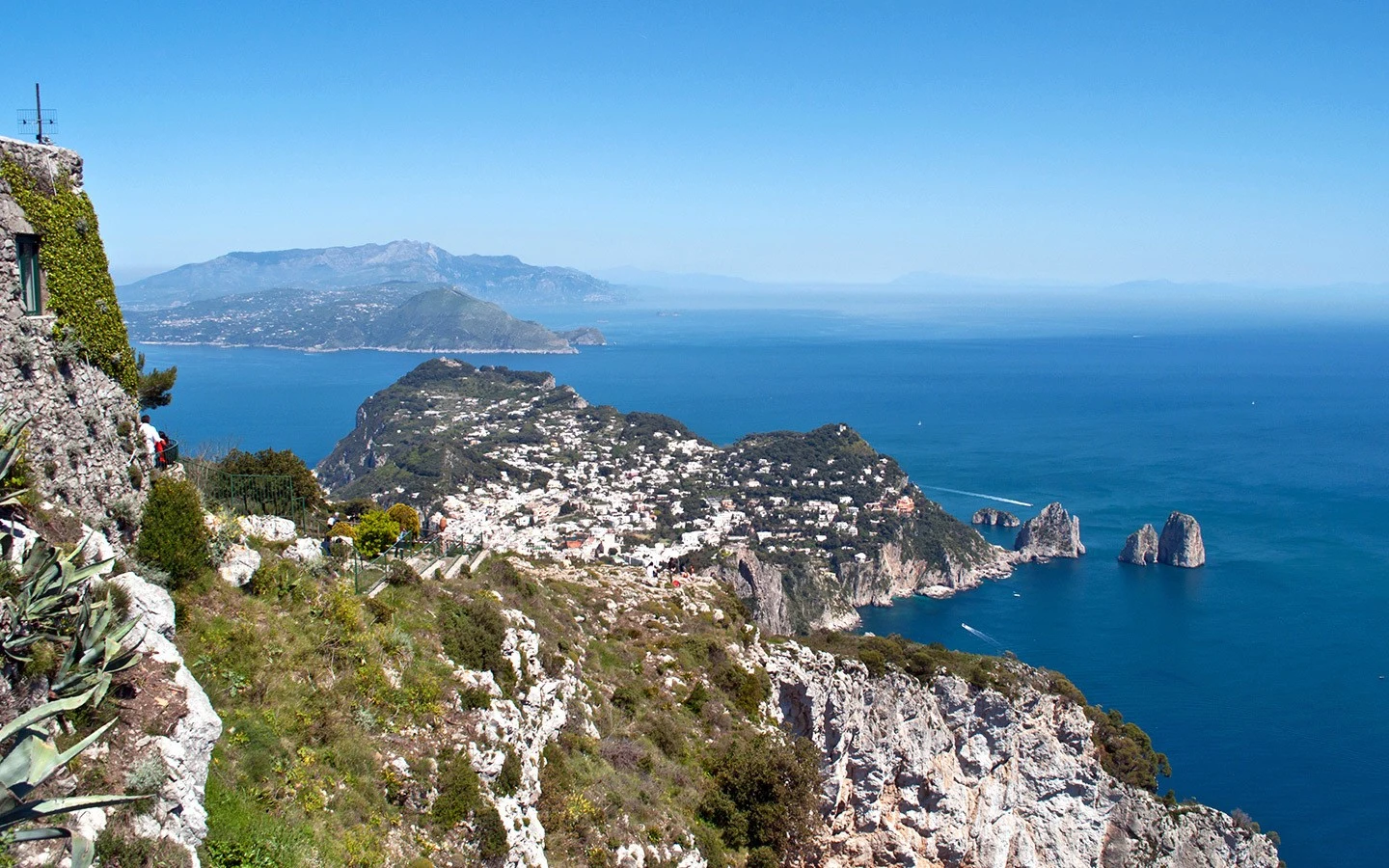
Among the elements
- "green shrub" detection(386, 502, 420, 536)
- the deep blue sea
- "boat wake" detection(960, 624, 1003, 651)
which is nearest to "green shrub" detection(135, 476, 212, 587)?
"green shrub" detection(386, 502, 420, 536)

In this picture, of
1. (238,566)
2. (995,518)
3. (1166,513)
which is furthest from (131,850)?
(1166,513)

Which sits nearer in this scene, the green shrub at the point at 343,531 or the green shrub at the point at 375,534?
the green shrub at the point at 375,534

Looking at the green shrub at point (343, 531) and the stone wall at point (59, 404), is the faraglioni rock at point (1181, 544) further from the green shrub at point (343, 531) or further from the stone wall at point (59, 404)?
the stone wall at point (59, 404)

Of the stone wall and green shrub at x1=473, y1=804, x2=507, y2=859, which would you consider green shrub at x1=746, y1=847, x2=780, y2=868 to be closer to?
green shrub at x1=473, y1=804, x2=507, y2=859

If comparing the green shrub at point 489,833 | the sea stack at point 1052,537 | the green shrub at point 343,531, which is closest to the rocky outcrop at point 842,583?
the sea stack at point 1052,537

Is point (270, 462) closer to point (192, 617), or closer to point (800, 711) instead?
point (192, 617)

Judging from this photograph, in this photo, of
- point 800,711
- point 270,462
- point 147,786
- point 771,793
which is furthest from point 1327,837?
point 147,786
